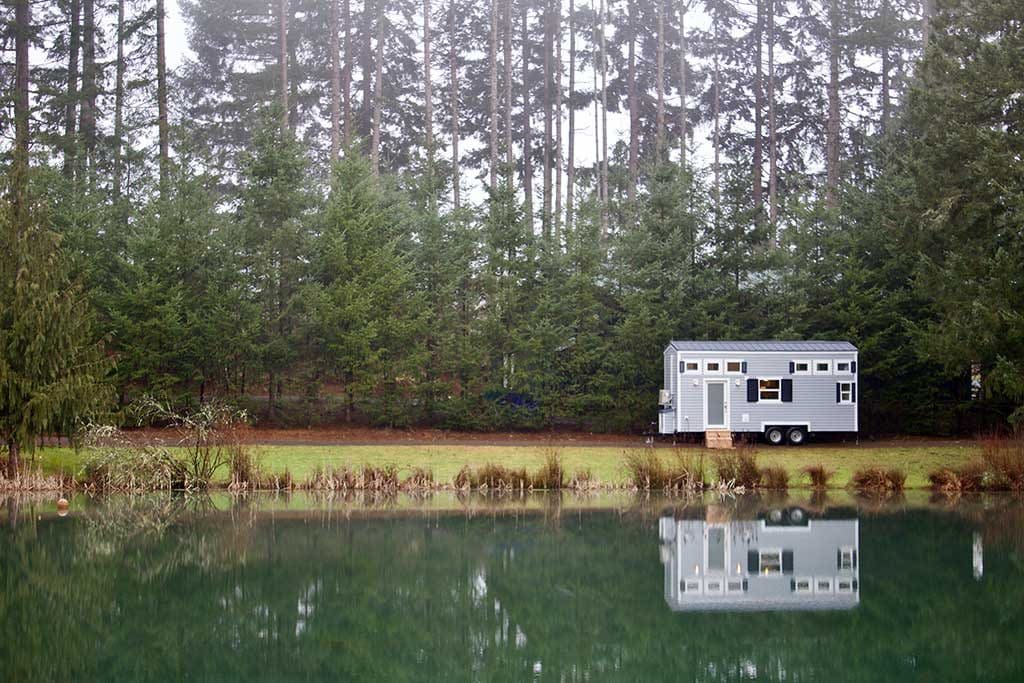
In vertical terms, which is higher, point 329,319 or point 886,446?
point 329,319

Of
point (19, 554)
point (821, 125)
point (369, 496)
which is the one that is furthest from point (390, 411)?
point (821, 125)

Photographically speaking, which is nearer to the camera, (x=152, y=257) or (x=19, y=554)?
(x=19, y=554)

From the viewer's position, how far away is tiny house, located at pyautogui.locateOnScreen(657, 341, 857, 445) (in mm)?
32188

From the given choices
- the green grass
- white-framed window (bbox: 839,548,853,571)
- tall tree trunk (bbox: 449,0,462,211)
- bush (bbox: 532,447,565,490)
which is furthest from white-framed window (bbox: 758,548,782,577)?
tall tree trunk (bbox: 449,0,462,211)

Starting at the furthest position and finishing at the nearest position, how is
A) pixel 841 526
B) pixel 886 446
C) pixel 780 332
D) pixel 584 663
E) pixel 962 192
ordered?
pixel 780 332 < pixel 886 446 < pixel 962 192 < pixel 841 526 < pixel 584 663

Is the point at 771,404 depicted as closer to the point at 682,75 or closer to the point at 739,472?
Answer: the point at 739,472

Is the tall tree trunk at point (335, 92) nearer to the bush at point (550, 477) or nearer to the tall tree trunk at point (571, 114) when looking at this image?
the tall tree trunk at point (571, 114)

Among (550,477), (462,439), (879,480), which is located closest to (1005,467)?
(879,480)

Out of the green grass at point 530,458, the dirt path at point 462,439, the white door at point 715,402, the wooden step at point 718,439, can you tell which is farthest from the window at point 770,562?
the white door at point 715,402

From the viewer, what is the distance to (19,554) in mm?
15508

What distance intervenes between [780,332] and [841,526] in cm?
1598

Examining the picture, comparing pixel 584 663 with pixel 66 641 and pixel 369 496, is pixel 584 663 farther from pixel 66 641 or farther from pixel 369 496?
pixel 369 496

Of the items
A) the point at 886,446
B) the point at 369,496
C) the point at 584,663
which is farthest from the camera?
the point at 886,446

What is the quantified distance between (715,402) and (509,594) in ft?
64.2
